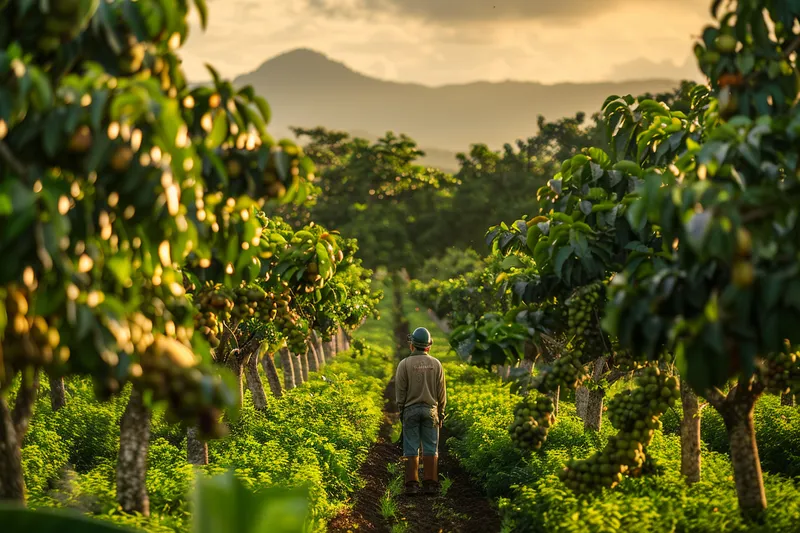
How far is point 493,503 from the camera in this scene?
1069cm

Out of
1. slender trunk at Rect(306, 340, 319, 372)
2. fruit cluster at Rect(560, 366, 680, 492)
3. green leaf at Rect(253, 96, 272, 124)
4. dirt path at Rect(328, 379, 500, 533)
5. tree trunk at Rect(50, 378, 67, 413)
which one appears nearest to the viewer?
green leaf at Rect(253, 96, 272, 124)

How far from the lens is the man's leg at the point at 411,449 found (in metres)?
11.8

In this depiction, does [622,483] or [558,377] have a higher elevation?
[558,377]

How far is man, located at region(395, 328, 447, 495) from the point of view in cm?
1194

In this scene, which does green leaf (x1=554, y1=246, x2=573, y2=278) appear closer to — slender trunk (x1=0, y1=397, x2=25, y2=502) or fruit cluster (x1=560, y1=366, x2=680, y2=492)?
fruit cluster (x1=560, y1=366, x2=680, y2=492)

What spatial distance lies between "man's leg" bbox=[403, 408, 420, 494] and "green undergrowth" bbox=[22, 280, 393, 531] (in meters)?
0.80

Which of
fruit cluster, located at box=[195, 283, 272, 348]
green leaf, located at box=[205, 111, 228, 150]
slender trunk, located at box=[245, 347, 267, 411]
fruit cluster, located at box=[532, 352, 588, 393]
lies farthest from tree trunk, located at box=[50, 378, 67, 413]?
green leaf, located at box=[205, 111, 228, 150]

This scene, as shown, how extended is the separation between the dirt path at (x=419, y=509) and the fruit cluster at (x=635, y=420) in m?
2.68

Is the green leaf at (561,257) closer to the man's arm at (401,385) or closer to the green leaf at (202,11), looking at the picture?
the green leaf at (202,11)

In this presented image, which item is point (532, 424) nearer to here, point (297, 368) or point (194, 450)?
point (194, 450)

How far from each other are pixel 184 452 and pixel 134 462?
12.1 feet

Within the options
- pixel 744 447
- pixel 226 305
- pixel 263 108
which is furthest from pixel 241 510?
pixel 744 447

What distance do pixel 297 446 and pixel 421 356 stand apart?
227cm

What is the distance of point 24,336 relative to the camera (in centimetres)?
412
